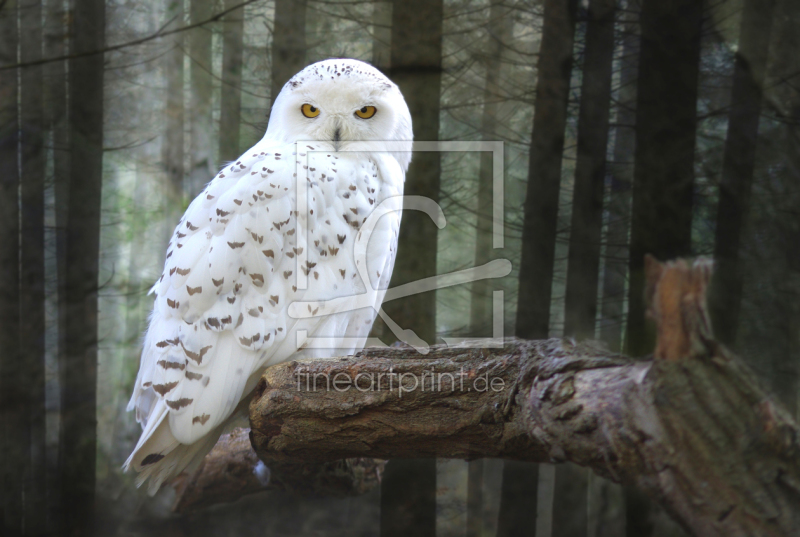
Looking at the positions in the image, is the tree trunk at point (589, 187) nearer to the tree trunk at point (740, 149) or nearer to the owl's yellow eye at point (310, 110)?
the tree trunk at point (740, 149)

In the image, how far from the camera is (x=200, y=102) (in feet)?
6.15

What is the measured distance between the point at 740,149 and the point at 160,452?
1967 millimetres

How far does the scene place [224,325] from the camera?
1.10 meters

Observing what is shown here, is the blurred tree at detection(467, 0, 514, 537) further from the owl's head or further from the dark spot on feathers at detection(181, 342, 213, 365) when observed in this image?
the dark spot on feathers at detection(181, 342, 213, 365)

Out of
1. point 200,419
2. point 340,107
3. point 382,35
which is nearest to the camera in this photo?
point 200,419

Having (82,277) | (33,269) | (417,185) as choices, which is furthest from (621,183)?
(33,269)

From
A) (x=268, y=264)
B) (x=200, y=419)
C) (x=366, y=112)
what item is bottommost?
(x=200, y=419)

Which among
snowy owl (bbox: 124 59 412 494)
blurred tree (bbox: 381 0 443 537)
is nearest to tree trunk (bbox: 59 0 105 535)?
snowy owl (bbox: 124 59 412 494)

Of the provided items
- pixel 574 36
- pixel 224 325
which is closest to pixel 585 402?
pixel 224 325

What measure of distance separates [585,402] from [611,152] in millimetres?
1391

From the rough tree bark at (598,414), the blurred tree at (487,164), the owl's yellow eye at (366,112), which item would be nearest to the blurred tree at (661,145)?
the blurred tree at (487,164)

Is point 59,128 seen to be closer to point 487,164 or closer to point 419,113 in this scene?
point 419,113

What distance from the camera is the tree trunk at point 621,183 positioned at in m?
1.76

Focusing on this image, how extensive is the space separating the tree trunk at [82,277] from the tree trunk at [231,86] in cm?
46
